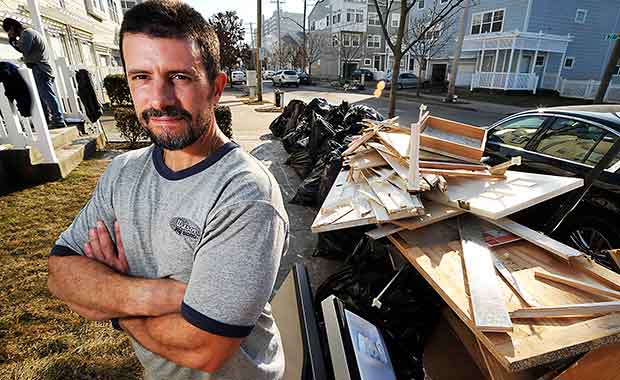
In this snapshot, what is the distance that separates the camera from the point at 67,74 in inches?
278

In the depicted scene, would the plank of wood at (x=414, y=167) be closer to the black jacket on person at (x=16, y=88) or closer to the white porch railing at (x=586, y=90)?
the black jacket on person at (x=16, y=88)

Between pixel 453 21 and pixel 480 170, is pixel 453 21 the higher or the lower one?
the higher one

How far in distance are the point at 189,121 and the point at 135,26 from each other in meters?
0.37

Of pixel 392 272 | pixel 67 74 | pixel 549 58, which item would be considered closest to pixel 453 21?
pixel 549 58

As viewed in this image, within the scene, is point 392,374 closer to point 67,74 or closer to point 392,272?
point 392,272

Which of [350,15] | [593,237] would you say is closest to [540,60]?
[350,15]

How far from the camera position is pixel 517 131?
4.36m

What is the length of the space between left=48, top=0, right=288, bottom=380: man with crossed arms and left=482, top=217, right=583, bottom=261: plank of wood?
189cm

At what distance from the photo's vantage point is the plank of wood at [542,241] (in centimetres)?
199

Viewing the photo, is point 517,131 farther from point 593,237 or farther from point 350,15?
point 350,15

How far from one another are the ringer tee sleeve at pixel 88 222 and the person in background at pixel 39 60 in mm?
6572

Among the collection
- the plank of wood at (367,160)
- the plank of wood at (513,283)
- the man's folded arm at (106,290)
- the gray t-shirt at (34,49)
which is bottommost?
the plank of wood at (513,283)

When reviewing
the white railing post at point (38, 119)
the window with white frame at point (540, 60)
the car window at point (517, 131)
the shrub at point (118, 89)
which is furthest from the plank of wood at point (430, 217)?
the window with white frame at point (540, 60)


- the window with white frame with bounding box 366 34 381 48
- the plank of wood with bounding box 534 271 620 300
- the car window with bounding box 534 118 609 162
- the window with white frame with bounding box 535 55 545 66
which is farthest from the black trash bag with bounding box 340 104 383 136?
the window with white frame with bounding box 366 34 381 48
